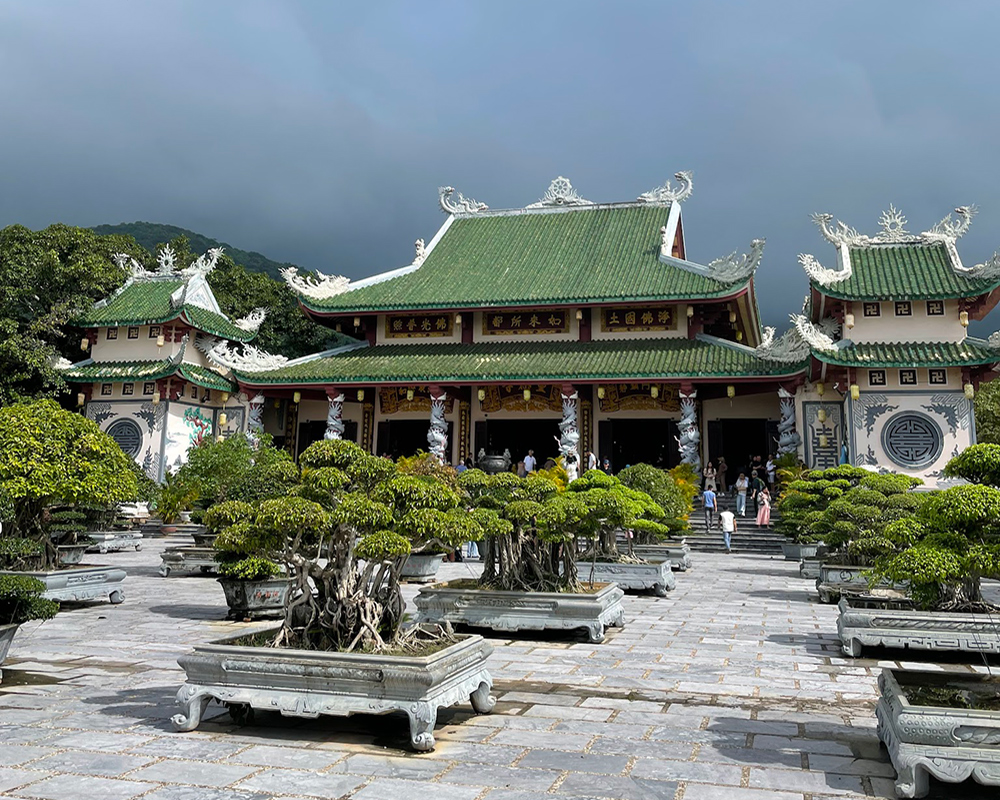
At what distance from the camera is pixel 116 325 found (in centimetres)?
2767

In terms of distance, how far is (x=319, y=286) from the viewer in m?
27.1

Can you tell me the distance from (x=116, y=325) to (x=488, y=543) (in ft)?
74.3

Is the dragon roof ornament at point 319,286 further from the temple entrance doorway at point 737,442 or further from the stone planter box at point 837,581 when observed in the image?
the stone planter box at point 837,581

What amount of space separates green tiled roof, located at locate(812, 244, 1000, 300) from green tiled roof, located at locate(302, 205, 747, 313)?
3299mm

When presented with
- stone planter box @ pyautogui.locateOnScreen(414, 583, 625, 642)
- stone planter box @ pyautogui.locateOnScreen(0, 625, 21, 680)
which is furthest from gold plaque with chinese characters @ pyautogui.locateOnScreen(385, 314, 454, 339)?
stone planter box @ pyautogui.locateOnScreen(0, 625, 21, 680)

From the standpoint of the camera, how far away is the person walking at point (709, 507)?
2072 cm

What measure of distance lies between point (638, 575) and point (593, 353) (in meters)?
13.0

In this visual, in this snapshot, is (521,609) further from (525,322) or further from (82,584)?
(525,322)

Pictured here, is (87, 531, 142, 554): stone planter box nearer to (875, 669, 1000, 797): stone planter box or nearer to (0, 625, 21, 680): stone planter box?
(0, 625, 21, 680): stone planter box

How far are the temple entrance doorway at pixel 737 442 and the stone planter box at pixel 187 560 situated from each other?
16222 mm

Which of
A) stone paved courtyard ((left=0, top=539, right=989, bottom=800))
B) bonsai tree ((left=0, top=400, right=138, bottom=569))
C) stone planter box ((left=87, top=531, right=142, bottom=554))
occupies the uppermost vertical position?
bonsai tree ((left=0, top=400, right=138, bottom=569))

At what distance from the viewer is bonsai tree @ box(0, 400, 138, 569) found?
948 centimetres

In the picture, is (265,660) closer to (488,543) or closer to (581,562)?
(488,543)

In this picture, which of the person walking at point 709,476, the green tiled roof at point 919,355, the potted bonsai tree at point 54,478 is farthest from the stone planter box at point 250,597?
the green tiled roof at point 919,355
